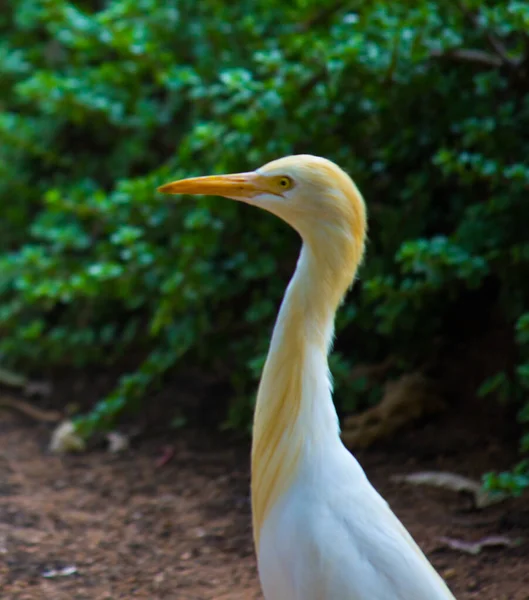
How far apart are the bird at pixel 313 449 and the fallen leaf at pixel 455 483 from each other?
111 centimetres

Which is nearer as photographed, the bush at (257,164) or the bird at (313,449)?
the bird at (313,449)

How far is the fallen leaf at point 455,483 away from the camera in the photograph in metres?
3.30

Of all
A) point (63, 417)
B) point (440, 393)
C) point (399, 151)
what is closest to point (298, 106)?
point (399, 151)

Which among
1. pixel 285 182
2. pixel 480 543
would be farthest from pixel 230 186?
pixel 480 543

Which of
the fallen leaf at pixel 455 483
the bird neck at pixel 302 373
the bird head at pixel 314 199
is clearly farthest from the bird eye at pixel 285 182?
the fallen leaf at pixel 455 483

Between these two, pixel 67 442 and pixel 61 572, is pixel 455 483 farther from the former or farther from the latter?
pixel 67 442

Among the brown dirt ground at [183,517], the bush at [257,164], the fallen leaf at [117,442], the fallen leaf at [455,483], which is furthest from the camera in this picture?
the fallen leaf at [117,442]

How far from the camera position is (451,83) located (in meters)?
3.77

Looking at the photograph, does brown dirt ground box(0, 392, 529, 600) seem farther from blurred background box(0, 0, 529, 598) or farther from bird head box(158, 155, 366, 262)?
bird head box(158, 155, 366, 262)

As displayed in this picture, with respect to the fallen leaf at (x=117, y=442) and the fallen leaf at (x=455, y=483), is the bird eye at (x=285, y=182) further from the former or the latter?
the fallen leaf at (x=117, y=442)

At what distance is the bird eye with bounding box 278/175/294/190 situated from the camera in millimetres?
2305

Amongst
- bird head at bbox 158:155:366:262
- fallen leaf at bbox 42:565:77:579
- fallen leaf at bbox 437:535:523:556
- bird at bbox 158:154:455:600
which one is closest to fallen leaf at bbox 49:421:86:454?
fallen leaf at bbox 42:565:77:579

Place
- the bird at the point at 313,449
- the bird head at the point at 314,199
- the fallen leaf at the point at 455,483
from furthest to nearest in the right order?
1. the fallen leaf at the point at 455,483
2. the bird head at the point at 314,199
3. the bird at the point at 313,449

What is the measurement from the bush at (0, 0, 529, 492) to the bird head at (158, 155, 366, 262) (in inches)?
40.8
